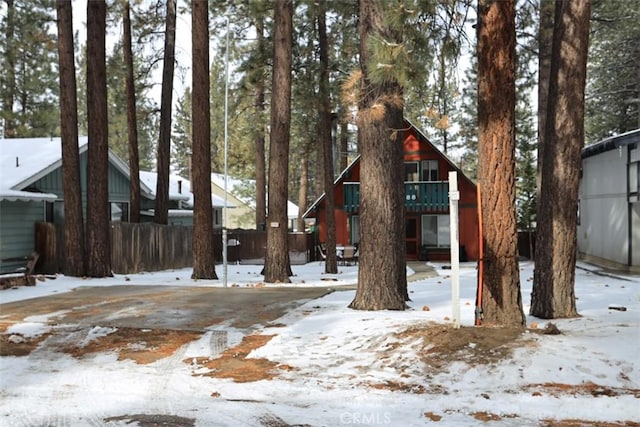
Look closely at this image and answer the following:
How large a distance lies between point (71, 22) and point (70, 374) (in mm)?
12901

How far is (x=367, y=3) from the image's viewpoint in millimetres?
8961

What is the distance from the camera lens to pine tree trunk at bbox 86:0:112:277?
15.9 metres

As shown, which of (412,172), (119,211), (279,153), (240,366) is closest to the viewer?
(240,366)

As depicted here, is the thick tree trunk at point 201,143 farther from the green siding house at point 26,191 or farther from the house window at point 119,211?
the house window at point 119,211

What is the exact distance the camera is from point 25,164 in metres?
19.6

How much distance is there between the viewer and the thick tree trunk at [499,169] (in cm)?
722

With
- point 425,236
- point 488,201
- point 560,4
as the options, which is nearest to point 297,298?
point 488,201

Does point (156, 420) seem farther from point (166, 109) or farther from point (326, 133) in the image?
point (166, 109)

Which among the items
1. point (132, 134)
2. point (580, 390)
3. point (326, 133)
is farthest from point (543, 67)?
point (132, 134)

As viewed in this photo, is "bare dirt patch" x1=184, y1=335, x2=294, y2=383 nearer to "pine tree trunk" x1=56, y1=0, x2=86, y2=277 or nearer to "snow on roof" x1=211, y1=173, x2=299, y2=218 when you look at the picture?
"pine tree trunk" x1=56, y1=0, x2=86, y2=277

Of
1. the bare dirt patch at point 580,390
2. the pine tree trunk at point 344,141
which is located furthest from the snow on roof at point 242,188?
the bare dirt patch at point 580,390

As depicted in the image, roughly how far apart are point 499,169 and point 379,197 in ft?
6.68

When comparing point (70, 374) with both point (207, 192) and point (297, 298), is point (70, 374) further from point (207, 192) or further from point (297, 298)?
point (207, 192)

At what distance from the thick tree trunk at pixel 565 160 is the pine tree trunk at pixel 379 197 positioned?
6.72 feet
